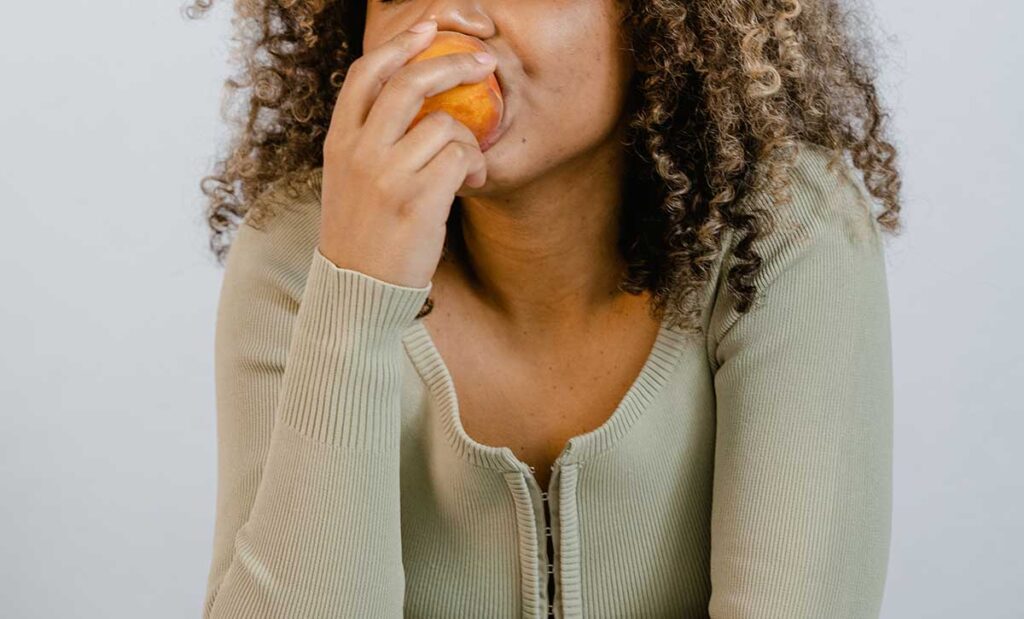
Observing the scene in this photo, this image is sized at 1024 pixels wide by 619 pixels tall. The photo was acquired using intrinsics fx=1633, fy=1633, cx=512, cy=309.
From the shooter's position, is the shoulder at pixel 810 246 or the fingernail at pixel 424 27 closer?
the fingernail at pixel 424 27

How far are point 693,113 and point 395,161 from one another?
35 cm

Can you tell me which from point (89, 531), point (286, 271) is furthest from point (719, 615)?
point (89, 531)

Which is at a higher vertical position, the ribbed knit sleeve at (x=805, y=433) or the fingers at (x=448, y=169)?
the fingers at (x=448, y=169)

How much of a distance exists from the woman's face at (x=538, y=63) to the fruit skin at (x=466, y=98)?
0.03m

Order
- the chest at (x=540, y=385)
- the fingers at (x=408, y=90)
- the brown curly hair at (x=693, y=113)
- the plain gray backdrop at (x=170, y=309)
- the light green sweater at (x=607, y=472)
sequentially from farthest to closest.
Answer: the plain gray backdrop at (x=170, y=309)
the chest at (x=540, y=385)
the brown curly hair at (x=693, y=113)
the light green sweater at (x=607, y=472)
the fingers at (x=408, y=90)

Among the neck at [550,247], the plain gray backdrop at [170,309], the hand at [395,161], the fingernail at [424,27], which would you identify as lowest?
the plain gray backdrop at [170,309]

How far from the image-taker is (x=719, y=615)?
4.87ft

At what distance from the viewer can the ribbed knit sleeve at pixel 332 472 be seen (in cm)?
131

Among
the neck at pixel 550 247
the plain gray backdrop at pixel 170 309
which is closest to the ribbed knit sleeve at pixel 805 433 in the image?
the neck at pixel 550 247

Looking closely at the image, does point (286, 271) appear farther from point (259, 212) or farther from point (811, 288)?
point (811, 288)

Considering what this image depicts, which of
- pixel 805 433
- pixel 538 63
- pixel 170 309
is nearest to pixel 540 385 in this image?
pixel 805 433

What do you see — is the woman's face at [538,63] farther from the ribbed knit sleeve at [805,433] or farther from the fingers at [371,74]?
the ribbed knit sleeve at [805,433]

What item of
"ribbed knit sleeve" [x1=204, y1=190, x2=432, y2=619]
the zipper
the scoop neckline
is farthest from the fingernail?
the zipper

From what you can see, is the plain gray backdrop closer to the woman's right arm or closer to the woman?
the woman
